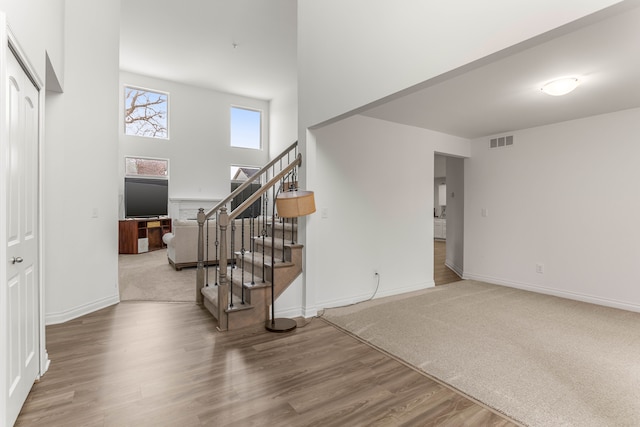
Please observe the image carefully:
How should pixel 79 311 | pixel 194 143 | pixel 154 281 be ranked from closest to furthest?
1. pixel 79 311
2. pixel 154 281
3. pixel 194 143

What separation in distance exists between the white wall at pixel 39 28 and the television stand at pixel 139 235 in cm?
499

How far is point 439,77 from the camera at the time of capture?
201 cm

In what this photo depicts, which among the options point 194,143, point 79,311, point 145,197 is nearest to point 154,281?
point 79,311

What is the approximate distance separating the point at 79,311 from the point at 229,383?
2.40 meters

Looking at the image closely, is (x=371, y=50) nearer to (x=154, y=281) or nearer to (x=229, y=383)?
(x=229, y=383)

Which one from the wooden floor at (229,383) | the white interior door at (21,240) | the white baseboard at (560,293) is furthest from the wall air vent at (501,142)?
the white interior door at (21,240)

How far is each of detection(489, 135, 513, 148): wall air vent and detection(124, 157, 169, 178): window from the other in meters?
8.10

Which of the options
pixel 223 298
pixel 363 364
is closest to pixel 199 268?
pixel 223 298

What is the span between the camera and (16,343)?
1772 millimetres

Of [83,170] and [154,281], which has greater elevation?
[83,170]

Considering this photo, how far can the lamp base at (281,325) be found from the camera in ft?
10.1

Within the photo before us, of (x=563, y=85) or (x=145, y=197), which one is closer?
(x=563, y=85)

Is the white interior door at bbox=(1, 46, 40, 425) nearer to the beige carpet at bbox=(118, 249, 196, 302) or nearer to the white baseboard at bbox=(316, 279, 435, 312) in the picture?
the beige carpet at bbox=(118, 249, 196, 302)

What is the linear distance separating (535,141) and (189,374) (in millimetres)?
5365
